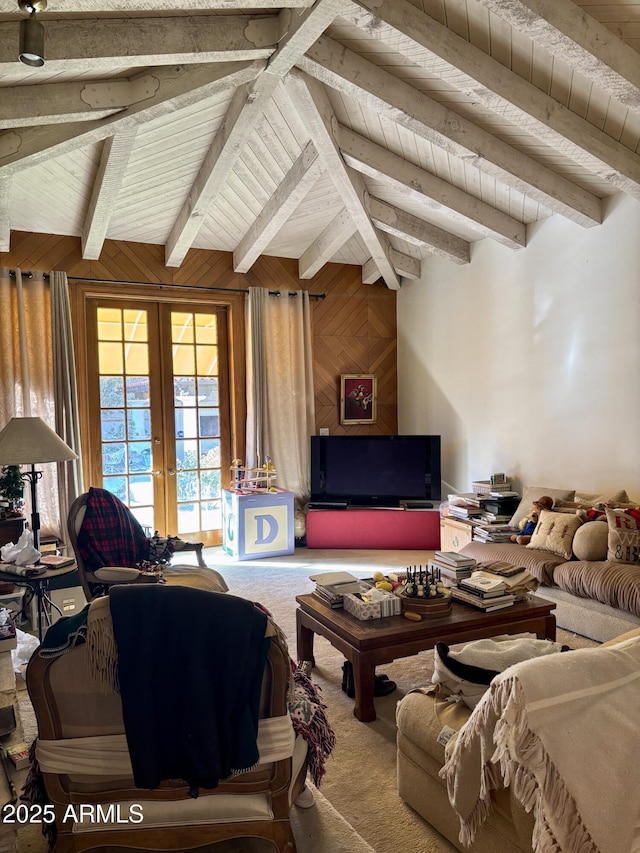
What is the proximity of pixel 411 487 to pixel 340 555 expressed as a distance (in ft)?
3.21

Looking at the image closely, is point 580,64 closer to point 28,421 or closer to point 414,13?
point 414,13

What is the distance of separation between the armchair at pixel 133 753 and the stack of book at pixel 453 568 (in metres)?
1.73

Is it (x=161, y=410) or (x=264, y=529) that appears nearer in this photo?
(x=264, y=529)

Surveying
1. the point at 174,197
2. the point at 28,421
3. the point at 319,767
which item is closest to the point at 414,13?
the point at 174,197

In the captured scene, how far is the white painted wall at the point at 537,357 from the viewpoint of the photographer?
170 inches

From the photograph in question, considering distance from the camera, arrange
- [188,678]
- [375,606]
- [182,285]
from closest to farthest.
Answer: [188,678] → [375,606] → [182,285]

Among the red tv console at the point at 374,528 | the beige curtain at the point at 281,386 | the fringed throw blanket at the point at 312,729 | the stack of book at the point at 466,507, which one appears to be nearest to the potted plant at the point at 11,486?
the beige curtain at the point at 281,386

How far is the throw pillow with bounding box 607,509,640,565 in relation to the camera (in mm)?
3541

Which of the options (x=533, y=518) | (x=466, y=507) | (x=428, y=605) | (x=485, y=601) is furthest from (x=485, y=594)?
(x=466, y=507)

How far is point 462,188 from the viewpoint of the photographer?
4.71 meters

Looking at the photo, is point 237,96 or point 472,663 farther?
point 237,96

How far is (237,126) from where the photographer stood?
366 cm

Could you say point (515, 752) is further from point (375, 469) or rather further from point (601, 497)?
point (375, 469)

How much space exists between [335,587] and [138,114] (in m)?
2.63
